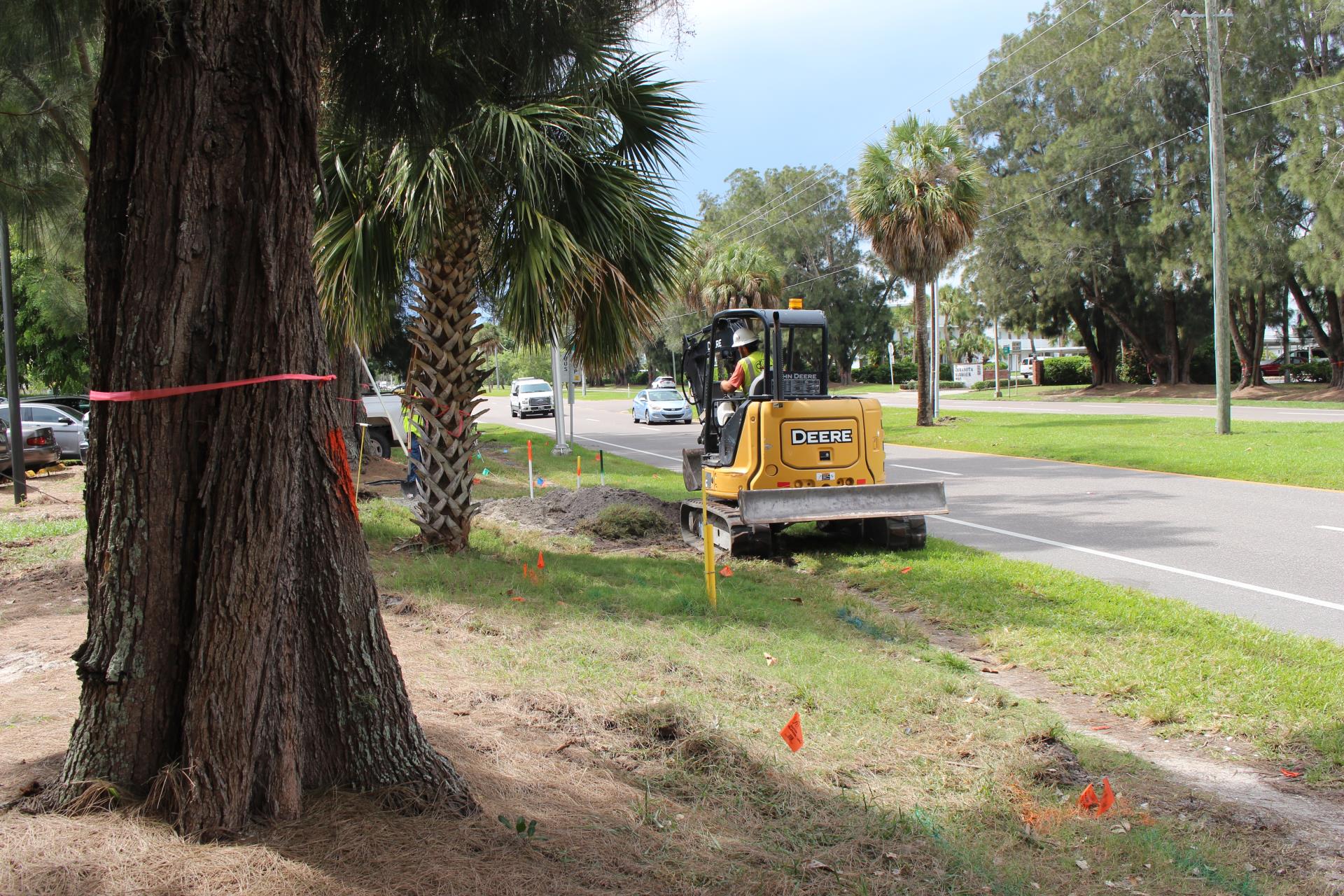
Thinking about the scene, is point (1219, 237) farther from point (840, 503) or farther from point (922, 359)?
point (840, 503)

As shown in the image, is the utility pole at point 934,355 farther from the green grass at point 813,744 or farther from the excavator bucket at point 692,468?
the green grass at point 813,744

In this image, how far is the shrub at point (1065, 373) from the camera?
62719 millimetres

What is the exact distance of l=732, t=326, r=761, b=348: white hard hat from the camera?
11031 mm

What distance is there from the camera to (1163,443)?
2003 cm

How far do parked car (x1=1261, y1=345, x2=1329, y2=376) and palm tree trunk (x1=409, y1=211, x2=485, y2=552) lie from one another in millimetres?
47711

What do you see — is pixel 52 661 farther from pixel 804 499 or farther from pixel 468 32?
pixel 804 499

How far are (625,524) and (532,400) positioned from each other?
35.9 meters

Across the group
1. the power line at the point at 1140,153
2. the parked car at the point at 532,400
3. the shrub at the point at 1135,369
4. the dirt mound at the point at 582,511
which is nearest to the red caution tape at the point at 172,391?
the dirt mound at the point at 582,511

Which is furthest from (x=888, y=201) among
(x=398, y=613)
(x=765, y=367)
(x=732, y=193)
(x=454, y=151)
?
(x=732, y=193)

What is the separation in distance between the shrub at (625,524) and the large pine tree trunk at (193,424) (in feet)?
27.2

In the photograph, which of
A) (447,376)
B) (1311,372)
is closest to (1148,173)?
(1311,372)

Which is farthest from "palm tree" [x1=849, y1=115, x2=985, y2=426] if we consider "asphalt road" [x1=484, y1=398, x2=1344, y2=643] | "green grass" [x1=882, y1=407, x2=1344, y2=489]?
"asphalt road" [x1=484, y1=398, x2=1344, y2=643]

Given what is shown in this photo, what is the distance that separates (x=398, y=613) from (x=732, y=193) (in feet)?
197

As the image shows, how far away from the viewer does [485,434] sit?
3369 cm
